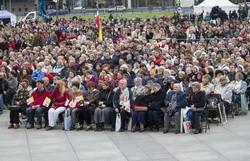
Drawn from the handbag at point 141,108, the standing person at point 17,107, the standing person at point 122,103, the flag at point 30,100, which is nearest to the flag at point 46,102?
the flag at point 30,100

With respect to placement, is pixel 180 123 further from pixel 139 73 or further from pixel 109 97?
pixel 139 73

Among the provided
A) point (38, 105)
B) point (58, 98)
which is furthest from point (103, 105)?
point (38, 105)

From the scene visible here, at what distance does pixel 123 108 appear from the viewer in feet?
54.0

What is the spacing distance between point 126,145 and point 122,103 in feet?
6.39

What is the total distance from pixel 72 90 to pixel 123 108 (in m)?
1.57

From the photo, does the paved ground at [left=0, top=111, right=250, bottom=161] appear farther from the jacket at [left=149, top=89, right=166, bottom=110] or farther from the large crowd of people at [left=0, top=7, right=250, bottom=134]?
the jacket at [left=149, top=89, right=166, bottom=110]

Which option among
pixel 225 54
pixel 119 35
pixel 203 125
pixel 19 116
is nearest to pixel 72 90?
pixel 19 116

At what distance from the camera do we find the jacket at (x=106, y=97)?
16750mm

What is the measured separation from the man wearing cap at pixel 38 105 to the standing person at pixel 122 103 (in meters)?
1.97

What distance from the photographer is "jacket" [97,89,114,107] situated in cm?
1675

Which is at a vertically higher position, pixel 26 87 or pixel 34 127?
pixel 26 87

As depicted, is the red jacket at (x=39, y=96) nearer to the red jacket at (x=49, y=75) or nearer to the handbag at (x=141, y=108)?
the handbag at (x=141, y=108)

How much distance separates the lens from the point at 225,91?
57.3 feet

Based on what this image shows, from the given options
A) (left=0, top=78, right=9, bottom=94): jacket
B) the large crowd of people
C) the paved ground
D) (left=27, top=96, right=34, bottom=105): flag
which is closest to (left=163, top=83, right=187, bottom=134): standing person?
the large crowd of people
